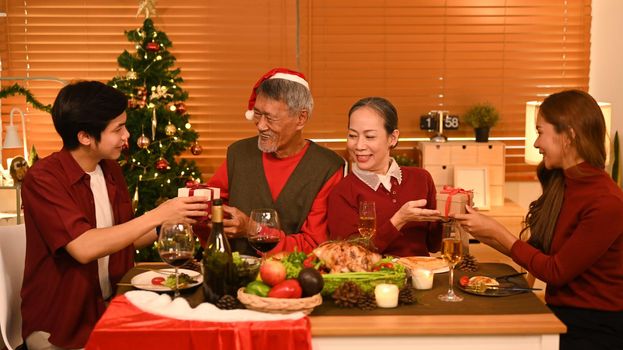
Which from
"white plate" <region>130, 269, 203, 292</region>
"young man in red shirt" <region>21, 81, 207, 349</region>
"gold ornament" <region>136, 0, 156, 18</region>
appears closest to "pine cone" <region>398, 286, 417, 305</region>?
"white plate" <region>130, 269, 203, 292</region>

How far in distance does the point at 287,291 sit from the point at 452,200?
770 millimetres

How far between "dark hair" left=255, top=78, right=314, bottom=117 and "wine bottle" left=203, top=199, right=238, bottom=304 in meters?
0.95

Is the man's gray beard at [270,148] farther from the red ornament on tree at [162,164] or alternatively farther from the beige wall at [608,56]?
the beige wall at [608,56]

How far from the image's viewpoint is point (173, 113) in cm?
536

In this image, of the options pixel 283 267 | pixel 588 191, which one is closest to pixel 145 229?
pixel 283 267

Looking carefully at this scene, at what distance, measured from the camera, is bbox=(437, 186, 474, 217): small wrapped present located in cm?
276

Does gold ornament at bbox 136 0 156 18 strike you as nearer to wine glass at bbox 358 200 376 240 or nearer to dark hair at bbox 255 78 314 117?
dark hair at bbox 255 78 314 117

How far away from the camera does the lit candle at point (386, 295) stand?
2.37 meters

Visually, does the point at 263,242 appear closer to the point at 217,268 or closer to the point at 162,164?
the point at 217,268

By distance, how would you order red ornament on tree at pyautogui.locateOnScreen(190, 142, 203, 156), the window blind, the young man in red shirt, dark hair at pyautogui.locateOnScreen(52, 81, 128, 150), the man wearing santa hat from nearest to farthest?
the young man in red shirt < dark hair at pyautogui.locateOnScreen(52, 81, 128, 150) < the man wearing santa hat < red ornament on tree at pyautogui.locateOnScreen(190, 142, 203, 156) < the window blind

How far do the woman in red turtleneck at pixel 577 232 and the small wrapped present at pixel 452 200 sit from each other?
1.4 inches

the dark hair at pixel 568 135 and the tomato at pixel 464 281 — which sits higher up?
the dark hair at pixel 568 135

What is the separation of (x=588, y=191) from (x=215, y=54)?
3.67 meters

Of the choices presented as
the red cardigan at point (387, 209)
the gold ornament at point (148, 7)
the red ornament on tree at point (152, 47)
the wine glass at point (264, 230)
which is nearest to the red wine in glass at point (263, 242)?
the wine glass at point (264, 230)
